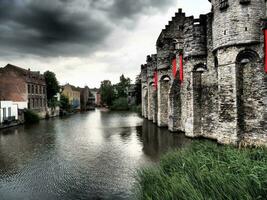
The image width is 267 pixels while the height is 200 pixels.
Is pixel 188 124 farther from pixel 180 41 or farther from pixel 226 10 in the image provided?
pixel 180 41

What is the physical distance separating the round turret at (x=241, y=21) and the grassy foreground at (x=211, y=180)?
631 centimetres

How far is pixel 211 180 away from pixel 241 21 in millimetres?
8988

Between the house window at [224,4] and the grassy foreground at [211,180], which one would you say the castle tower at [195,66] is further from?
the grassy foreground at [211,180]

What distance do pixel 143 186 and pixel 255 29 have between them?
9.00 metres

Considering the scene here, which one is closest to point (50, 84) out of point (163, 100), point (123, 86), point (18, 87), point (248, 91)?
point (18, 87)

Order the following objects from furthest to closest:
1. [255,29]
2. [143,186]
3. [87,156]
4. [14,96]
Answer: [14,96] → [87,156] → [255,29] → [143,186]

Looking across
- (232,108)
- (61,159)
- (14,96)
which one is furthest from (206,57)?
(14,96)

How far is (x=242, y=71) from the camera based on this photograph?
1181 centimetres

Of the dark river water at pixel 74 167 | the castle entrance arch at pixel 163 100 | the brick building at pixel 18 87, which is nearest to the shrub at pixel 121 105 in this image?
the brick building at pixel 18 87

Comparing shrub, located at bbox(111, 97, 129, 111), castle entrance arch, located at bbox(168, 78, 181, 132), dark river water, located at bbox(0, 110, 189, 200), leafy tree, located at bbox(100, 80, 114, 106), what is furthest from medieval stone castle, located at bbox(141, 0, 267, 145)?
leafy tree, located at bbox(100, 80, 114, 106)

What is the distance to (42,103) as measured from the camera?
137 ft

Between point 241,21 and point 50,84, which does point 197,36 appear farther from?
point 50,84

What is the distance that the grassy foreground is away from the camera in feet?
14.3

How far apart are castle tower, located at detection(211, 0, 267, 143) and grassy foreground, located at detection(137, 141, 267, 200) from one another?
475cm
